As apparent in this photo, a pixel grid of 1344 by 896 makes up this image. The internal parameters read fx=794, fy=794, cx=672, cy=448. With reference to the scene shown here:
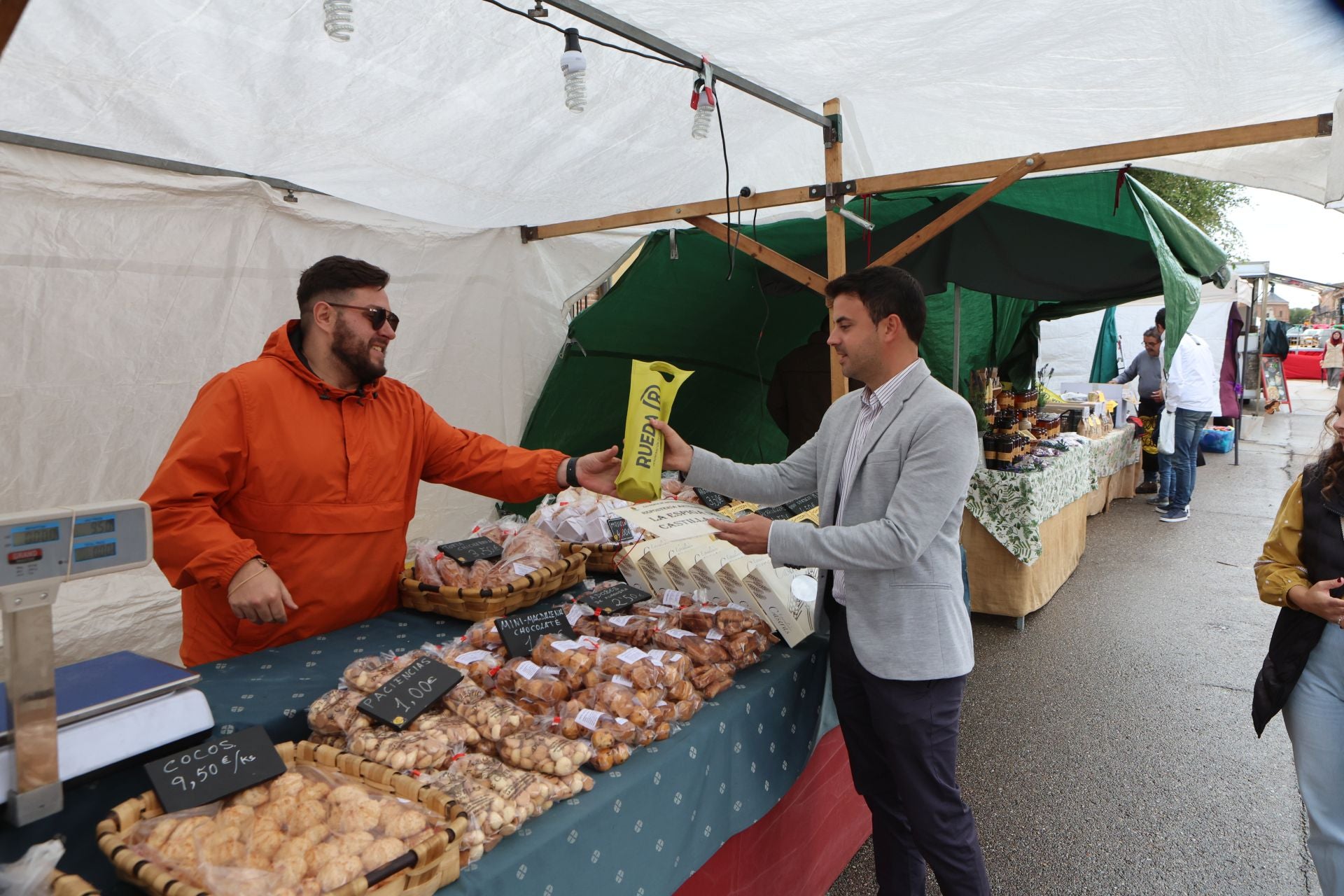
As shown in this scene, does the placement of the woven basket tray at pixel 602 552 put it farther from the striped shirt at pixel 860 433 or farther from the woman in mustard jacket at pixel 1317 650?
the woman in mustard jacket at pixel 1317 650

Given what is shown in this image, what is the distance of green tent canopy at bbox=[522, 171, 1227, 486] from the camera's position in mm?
4289

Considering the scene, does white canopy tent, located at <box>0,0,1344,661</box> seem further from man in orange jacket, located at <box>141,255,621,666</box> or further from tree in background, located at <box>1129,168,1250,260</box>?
tree in background, located at <box>1129,168,1250,260</box>

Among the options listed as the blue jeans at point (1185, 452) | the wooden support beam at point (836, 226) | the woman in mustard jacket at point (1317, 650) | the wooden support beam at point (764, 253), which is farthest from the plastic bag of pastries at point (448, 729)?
the blue jeans at point (1185, 452)

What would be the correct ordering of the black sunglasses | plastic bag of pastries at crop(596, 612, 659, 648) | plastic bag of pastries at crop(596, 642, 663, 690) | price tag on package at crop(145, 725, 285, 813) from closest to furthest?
price tag on package at crop(145, 725, 285, 813)
plastic bag of pastries at crop(596, 642, 663, 690)
plastic bag of pastries at crop(596, 612, 659, 648)
the black sunglasses

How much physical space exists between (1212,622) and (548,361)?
4838 millimetres

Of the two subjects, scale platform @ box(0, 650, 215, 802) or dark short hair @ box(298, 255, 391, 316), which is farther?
dark short hair @ box(298, 255, 391, 316)

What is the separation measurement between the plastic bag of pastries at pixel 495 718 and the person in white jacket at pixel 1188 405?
819 centimetres

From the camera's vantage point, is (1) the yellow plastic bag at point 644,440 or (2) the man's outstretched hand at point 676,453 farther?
(2) the man's outstretched hand at point 676,453

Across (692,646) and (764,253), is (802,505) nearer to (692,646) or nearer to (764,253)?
(692,646)

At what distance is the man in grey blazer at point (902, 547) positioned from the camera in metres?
1.98

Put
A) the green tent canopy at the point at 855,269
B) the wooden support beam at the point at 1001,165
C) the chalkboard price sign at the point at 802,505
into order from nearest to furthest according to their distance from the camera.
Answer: the wooden support beam at the point at 1001,165 → the chalkboard price sign at the point at 802,505 → the green tent canopy at the point at 855,269

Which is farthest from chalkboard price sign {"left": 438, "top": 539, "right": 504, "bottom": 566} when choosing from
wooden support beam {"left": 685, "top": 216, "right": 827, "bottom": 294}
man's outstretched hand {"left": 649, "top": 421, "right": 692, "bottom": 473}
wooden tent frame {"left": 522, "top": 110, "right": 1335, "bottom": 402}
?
wooden support beam {"left": 685, "top": 216, "right": 827, "bottom": 294}

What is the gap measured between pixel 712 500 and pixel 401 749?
2.15 metres

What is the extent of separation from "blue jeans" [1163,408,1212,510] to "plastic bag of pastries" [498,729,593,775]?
8580 mm
